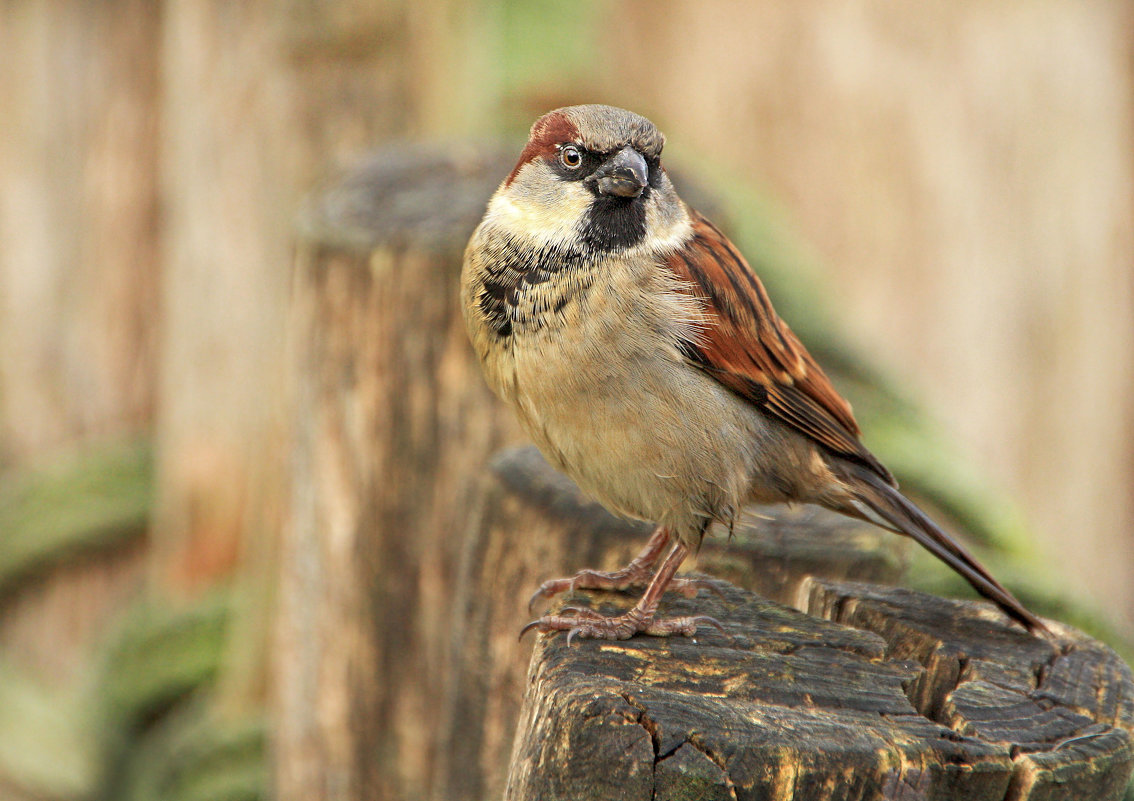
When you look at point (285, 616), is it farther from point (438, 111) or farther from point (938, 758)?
point (938, 758)

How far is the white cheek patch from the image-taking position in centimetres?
249

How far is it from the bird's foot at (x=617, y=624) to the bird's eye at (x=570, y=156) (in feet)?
2.82

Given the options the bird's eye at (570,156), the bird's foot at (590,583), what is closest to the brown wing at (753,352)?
the bird's eye at (570,156)

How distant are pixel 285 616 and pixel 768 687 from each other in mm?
1740

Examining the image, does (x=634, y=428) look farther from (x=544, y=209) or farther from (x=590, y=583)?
(x=544, y=209)

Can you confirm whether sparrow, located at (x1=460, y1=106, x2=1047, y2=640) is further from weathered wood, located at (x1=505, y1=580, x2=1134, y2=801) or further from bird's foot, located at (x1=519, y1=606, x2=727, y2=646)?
weathered wood, located at (x1=505, y1=580, x2=1134, y2=801)

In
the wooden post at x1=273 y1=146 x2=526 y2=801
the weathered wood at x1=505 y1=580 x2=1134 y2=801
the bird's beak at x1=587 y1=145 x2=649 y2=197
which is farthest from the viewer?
the wooden post at x1=273 y1=146 x2=526 y2=801

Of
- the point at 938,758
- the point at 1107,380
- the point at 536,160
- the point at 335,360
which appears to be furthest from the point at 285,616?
the point at 1107,380

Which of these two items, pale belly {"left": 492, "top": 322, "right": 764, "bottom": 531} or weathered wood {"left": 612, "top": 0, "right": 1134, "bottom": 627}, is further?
weathered wood {"left": 612, "top": 0, "right": 1134, "bottom": 627}

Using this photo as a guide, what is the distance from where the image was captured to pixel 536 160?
2.59 meters

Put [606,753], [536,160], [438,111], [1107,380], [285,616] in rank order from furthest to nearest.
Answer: [1107,380] < [438,111] < [285,616] < [536,160] < [606,753]

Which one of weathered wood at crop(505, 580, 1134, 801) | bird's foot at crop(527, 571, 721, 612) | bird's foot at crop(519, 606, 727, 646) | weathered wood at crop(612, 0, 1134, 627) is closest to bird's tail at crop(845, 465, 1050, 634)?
weathered wood at crop(505, 580, 1134, 801)

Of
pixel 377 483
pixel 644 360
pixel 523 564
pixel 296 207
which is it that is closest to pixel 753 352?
pixel 644 360

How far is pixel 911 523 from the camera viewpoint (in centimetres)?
255
